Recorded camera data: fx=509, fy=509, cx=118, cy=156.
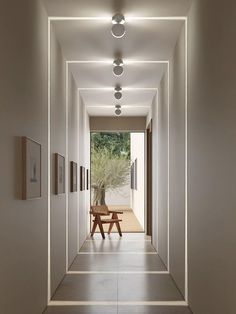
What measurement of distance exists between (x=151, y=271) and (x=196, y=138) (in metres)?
2.83

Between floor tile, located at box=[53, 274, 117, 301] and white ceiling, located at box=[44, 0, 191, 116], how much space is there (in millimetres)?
2784

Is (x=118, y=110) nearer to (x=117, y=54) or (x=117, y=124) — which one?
(x=117, y=124)

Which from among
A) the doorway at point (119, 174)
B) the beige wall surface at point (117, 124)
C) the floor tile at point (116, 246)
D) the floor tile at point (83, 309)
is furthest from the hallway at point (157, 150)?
the doorway at point (119, 174)

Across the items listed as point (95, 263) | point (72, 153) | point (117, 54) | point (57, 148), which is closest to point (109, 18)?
point (117, 54)

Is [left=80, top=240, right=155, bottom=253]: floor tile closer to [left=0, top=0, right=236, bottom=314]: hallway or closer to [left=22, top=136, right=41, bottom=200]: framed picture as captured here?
[left=0, top=0, right=236, bottom=314]: hallway

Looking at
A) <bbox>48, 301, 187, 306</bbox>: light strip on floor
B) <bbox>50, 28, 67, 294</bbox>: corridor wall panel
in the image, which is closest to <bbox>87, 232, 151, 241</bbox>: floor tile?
<bbox>50, 28, 67, 294</bbox>: corridor wall panel

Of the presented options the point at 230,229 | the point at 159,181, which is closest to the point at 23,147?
the point at 230,229

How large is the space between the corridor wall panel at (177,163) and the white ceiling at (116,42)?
33cm

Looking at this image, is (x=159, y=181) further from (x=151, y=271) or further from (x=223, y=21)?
(x=223, y=21)

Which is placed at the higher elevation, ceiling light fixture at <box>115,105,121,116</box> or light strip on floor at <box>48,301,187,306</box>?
ceiling light fixture at <box>115,105,121,116</box>

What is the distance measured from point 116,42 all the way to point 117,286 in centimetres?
279

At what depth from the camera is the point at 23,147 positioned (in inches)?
137

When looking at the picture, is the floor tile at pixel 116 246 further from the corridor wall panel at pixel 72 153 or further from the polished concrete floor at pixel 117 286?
the corridor wall panel at pixel 72 153

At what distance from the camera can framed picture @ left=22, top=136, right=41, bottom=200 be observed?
139 inches
